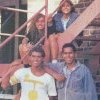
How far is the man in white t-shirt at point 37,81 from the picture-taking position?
6.80 metres

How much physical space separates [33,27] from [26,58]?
0.74 meters

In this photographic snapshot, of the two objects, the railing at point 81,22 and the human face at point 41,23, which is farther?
the human face at point 41,23

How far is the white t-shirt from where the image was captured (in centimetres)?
680

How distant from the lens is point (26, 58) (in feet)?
24.6

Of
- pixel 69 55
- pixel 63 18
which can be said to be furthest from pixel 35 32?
pixel 69 55

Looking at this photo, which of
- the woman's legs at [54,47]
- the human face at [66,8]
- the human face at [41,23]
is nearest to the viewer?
the woman's legs at [54,47]

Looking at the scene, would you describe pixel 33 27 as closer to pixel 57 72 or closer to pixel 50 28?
pixel 50 28

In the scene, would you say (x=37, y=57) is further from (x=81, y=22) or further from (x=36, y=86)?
(x=81, y=22)

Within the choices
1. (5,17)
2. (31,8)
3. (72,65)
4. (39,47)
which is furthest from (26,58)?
(5,17)

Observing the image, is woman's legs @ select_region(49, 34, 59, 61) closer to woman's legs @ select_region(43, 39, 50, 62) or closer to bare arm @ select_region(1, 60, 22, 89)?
woman's legs @ select_region(43, 39, 50, 62)

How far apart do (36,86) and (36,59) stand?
35 cm

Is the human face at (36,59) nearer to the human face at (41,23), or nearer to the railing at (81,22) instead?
the railing at (81,22)

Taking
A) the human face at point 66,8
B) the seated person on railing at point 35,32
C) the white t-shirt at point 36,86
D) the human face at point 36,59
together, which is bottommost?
the white t-shirt at point 36,86

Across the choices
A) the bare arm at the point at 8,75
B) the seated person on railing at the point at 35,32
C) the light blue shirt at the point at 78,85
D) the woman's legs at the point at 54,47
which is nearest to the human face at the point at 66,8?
the seated person on railing at the point at 35,32
